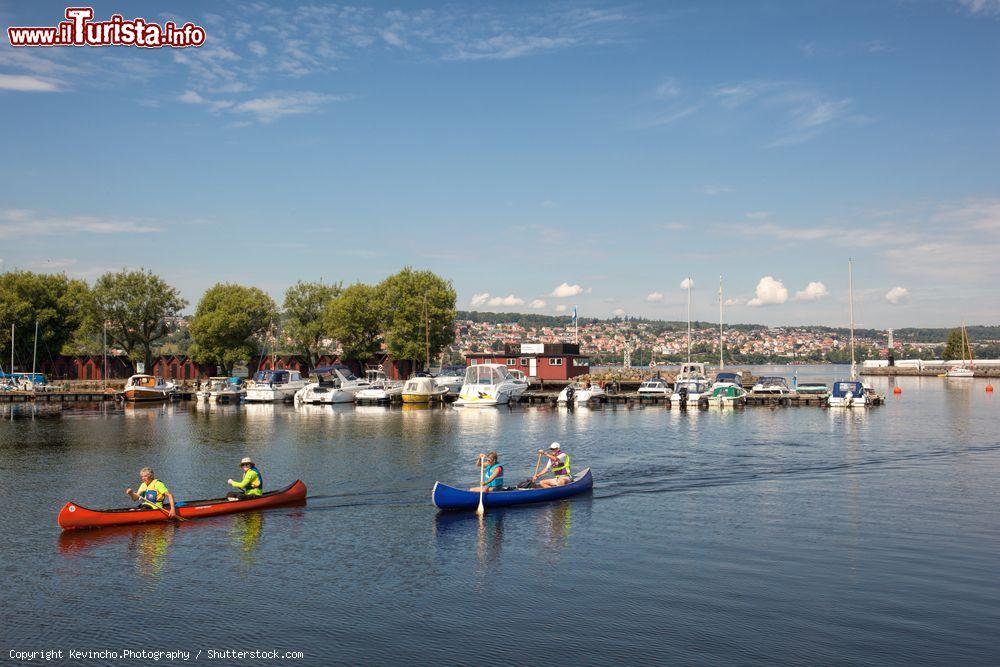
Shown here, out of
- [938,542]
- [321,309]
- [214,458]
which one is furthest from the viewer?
[321,309]

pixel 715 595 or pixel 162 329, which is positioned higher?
pixel 162 329

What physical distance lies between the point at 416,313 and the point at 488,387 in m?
29.5

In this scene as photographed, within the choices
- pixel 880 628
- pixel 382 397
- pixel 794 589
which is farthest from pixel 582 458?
pixel 382 397

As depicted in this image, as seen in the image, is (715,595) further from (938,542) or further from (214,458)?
(214,458)

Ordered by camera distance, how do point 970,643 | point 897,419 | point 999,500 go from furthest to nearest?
point 897,419 < point 999,500 < point 970,643

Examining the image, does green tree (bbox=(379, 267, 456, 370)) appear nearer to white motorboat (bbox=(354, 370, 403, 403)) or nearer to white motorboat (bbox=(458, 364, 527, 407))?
white motorboat (bbox=(354, 370, 403, 403))

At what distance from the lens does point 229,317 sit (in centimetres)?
10462

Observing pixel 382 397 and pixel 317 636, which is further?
pixel 382 397

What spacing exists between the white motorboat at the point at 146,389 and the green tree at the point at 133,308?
18.9 metres

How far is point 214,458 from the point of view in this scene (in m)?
41.9

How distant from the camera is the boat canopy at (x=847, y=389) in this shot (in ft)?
245

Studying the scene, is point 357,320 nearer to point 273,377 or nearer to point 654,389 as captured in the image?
point 273,377

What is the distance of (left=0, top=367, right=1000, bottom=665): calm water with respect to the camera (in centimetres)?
1658

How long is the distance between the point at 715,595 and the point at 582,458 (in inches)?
907
